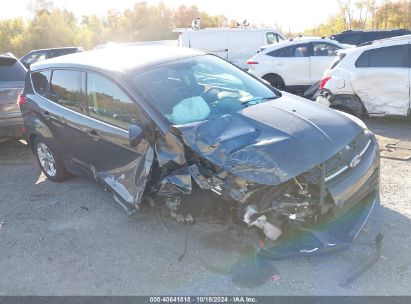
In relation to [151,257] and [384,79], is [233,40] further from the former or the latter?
[151,257]

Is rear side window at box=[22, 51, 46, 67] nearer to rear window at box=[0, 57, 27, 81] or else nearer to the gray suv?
rear window at box=[0, 57, 27, 81]

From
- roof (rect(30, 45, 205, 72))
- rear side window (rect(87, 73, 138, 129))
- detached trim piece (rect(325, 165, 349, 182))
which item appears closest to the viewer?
detached trim piece (rect(325, 165, 349, 182))

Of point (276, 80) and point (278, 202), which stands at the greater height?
point (278, 202)

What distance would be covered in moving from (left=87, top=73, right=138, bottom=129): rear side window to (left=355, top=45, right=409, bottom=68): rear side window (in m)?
5.12

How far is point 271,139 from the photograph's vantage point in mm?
3430

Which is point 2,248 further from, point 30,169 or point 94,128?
point 30,169

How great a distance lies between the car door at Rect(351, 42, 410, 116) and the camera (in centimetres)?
731

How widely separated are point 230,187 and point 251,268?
0.68 metres

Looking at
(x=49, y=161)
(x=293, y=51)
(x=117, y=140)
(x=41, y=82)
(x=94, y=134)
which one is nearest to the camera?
(x=117, y=140)

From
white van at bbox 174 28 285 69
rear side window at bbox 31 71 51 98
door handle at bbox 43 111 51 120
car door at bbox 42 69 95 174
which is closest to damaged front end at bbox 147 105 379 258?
car door at bbox 42 69 95 174

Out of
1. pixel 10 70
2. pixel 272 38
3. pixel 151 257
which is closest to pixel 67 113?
pixel 151 257

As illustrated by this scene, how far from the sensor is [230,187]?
3355 mm

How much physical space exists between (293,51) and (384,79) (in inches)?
161

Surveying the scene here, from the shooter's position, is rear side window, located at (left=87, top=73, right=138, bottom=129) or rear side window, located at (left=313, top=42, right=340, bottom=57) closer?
rear side window, located at (left=87, top=73, right=138, bottom=129)
